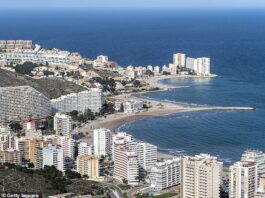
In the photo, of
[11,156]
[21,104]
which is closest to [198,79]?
[21,104]

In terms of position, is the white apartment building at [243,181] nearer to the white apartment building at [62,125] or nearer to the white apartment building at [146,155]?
the white apartment building at [146,155]

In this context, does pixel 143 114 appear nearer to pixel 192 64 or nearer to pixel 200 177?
pixel 192 64

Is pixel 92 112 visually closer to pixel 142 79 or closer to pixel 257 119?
pixel 257 119

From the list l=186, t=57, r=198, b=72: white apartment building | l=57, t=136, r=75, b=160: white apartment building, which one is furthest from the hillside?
→ l=57, t=136, r=75, b=160: white apartment building

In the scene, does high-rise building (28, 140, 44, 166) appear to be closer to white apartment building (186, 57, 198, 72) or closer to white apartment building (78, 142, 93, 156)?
white apartment building (78, 142, 93, 156)

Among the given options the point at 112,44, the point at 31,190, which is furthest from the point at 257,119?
the point at 112,44

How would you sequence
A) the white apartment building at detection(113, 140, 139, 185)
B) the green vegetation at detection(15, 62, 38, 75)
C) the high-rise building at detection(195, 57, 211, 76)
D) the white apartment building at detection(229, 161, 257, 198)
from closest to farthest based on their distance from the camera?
the white apartment building at detection(229, 161, 257, 198), the white apartment building at detection(113, 140, 139, 185), the green vegetation at detection(15, 62, 38, 75), the high-rise building at detection(195, 57, 211, 76)
